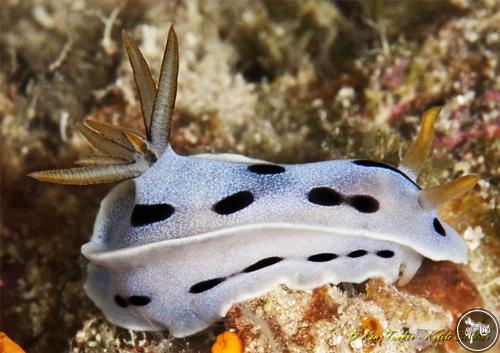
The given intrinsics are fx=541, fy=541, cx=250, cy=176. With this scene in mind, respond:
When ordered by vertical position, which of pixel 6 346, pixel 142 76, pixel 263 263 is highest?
pixel 142 76

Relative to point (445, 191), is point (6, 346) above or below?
below

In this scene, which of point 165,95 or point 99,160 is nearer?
point 165,95

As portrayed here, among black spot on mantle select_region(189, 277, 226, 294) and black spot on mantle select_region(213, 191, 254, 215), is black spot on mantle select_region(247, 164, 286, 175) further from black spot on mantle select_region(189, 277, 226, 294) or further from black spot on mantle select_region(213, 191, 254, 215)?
black spot on mantle select_region(189, 277, 226, 294)

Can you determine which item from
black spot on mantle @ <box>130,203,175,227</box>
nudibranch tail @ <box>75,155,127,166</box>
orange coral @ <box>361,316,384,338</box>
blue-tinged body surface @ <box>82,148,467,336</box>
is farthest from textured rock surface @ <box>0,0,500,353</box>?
nudibranch tail @ <box>75,155,127,166</box>

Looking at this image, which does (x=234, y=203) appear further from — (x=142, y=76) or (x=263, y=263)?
(x=142, y=76)

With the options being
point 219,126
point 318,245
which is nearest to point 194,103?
point 219,126

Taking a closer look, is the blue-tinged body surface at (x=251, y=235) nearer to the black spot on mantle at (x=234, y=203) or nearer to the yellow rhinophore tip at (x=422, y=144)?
the black spot on mantle at (x=234, y=203)

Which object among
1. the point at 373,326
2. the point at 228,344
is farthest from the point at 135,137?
the point at 373,326

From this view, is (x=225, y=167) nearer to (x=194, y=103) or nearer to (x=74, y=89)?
(x=194, y=103)

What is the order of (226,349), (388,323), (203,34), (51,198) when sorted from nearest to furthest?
(226,349) < (388,323) < (51,198) < (203,34)
